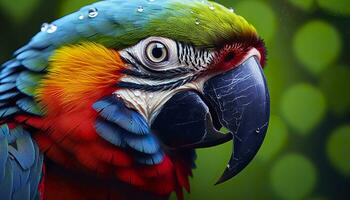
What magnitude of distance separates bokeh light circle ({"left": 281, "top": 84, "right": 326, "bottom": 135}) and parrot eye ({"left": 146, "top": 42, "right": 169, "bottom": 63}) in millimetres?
743

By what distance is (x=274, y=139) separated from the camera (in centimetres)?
160

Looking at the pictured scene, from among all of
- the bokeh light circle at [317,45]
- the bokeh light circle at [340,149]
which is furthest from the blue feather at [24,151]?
the bokeh light circle at [340,149]

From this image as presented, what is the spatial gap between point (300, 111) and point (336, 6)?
0.31 meters

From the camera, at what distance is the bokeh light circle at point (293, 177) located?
5.25 ft

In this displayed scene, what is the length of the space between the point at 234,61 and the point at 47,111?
0.98ft

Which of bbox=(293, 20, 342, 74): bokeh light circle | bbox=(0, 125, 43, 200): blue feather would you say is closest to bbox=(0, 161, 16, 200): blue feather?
bbox=(0, 125, 43, 200): blue feather

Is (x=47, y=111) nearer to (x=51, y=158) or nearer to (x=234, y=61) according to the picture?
(x=51, y=158)

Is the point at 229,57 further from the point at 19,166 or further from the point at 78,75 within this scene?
the point at 19,166

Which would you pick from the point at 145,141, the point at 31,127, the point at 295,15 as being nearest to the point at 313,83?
the point at 295,15

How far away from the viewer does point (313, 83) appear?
1.62 metres

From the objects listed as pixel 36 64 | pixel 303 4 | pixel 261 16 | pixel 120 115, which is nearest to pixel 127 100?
pixel 120 115

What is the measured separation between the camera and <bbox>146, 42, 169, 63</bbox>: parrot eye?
0.90m

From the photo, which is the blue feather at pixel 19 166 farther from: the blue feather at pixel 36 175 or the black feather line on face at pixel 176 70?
the black feather line on face at pixel 176 70

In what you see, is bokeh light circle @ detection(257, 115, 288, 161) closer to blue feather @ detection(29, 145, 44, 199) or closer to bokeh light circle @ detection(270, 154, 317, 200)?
bokeh light circle @ detection(270, 154, 317, 200)
